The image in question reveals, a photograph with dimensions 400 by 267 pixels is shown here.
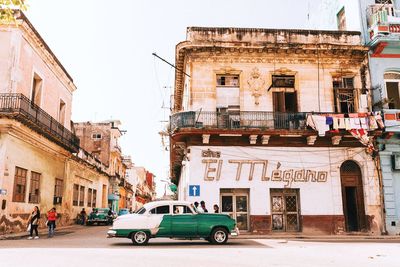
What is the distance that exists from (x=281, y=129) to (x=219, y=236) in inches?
279

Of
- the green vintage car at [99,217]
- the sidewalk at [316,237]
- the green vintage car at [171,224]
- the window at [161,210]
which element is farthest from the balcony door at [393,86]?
→ the green vintage car at [99,217]

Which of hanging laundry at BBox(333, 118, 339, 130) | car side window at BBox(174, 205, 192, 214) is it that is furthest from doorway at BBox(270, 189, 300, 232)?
car side window at BBox(174, 205, 192, 214)

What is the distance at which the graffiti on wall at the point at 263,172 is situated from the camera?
18.1 meters

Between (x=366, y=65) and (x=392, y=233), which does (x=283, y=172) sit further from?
(x=366, y=65)

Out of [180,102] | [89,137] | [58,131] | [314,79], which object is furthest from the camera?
[89,137]

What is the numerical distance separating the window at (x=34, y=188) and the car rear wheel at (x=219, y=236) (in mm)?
12136

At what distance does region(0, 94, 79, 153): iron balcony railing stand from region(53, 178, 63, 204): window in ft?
10.0

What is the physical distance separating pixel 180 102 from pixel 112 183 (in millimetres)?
23411

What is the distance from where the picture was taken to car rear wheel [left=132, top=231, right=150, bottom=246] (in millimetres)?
12992

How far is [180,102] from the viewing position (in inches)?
1063

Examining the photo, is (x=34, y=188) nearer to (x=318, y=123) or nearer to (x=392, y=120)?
(x=318, y=123)

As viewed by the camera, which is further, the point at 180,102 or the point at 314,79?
the point at 180,102

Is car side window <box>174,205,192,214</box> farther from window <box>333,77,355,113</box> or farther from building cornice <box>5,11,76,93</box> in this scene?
building cornice <box>5,11,76,93</box>

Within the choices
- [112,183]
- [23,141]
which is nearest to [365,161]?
[23,141]
